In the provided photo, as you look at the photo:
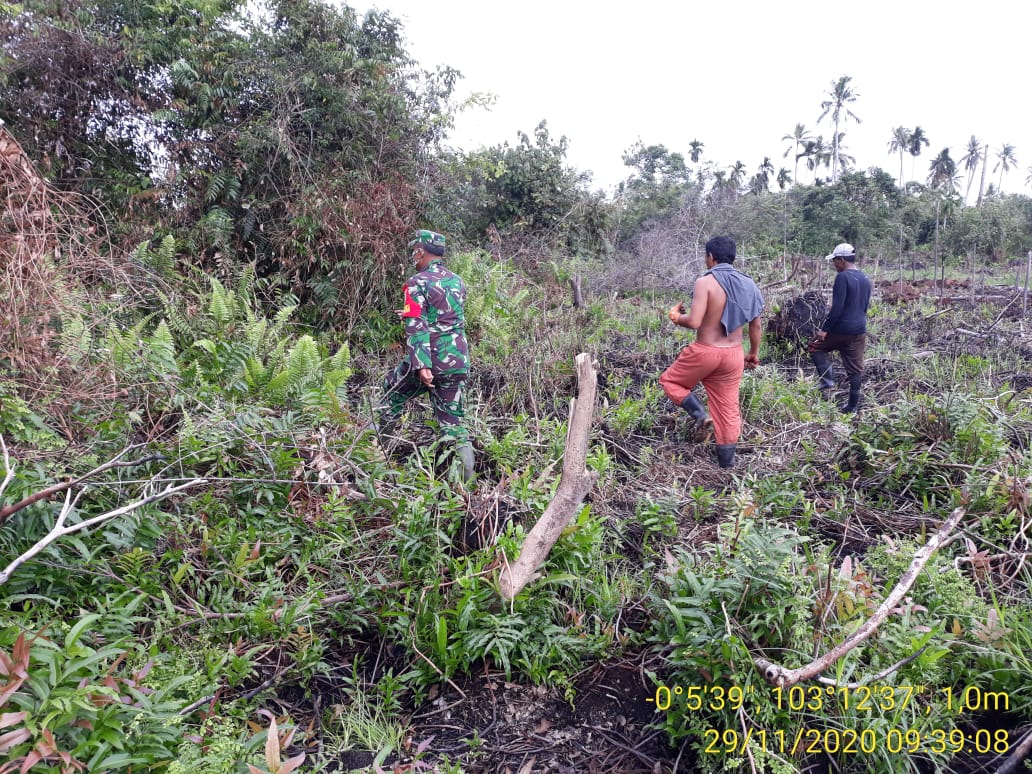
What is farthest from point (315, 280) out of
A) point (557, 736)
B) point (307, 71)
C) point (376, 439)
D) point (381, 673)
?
point (557, 736)

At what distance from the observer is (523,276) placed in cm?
1048

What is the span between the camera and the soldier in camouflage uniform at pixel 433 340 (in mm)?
4195

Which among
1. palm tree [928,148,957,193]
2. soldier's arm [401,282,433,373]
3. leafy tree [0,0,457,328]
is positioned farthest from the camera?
palm tree [928,148,957,193]

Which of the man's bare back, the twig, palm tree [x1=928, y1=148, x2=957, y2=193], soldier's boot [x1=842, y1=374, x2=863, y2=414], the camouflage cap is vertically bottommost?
the twig

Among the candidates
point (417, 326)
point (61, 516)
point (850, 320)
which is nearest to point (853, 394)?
point (850, 320)

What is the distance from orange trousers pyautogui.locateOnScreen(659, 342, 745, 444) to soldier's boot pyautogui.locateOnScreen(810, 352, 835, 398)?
2.34m

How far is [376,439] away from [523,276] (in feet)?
23.3

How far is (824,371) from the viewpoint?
20.7 ft

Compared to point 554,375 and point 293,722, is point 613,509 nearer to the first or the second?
point 293,722

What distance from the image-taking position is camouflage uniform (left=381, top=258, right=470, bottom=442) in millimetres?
4195

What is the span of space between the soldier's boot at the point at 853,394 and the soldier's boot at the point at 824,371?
43 centimetres

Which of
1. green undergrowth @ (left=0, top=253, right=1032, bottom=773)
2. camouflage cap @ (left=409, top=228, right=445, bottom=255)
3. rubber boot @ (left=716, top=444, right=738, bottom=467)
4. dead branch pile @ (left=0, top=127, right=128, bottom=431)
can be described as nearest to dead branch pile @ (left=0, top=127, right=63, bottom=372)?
dead branch pile @ (left=0, top=127, right=128, bottom=431)

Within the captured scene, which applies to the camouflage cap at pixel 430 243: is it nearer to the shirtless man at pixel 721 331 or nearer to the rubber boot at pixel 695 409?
the shirtless man at pixel 721 331

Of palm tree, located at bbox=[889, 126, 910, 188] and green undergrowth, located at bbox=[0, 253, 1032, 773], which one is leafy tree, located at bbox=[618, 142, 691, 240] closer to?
green undergrowth, located at bbox=[0, 253, 1032, 773]
